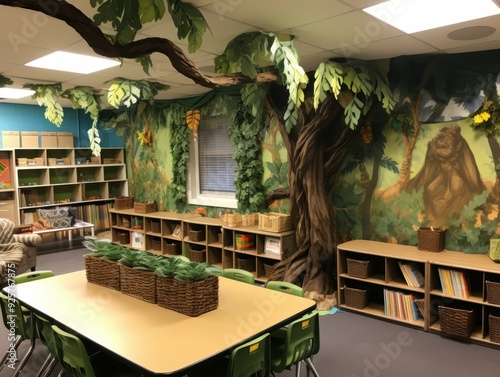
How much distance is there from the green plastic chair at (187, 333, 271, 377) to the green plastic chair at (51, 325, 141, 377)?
0.47 metres

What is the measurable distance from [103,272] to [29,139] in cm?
514

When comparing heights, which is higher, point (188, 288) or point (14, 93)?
point (14, 93)

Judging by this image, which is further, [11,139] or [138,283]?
[11,139]

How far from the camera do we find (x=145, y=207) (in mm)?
6832

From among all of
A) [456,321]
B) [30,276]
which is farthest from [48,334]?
[456,321]

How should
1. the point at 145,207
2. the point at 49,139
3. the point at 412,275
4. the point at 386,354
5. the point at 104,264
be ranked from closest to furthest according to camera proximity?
the point at 104,264
the point at 386,354
the point at 412,275
the point at 145,207
the point at 49,139

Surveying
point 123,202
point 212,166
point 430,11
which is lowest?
point 123,202

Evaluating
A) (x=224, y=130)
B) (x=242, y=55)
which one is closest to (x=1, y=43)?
(x=242, y=55)

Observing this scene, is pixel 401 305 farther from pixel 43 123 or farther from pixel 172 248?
pixel 43 123

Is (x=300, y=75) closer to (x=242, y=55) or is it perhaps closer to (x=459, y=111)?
(x=242, y=55)

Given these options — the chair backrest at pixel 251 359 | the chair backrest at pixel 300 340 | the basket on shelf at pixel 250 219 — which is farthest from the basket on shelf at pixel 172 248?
the chair backrest at pixel 251 359

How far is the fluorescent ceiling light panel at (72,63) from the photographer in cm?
380

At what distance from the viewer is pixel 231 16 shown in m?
2.80

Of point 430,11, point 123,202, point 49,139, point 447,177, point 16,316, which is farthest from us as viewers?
point 49,139
